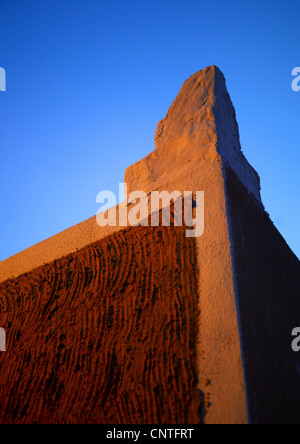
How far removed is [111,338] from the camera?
1.62 metres

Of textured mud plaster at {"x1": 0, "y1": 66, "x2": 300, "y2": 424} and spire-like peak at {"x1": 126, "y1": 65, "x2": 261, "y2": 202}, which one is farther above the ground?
spire-like peak at {"x1": 126, "y1": 65, "x2": 261, "y2": 202}

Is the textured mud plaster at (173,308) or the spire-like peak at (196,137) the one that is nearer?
the textured mud plaster at (173,308)

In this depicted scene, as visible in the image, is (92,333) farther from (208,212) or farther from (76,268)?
(208,212)

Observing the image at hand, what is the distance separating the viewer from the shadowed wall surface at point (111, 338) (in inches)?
53.6

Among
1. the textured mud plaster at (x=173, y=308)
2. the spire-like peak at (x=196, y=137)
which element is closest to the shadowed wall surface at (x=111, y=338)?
the textured mud plaster at (x=173, y=308)

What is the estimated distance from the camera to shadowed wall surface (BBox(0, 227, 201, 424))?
136 centimetres

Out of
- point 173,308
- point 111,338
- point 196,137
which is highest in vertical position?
point 196,137

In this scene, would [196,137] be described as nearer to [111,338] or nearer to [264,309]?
[264,309]

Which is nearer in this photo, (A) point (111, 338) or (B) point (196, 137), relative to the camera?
(A) point (111, 338)

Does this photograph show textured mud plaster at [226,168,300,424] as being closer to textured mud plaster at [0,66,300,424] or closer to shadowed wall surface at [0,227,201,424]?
textured mud plaster at [0,66,300,424]

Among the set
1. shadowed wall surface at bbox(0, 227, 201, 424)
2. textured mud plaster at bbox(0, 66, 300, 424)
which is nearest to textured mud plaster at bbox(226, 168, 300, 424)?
textured mud plaster at bbox(0, 66, 300, 424)

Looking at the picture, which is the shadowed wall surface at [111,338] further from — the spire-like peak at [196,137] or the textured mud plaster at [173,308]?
the spire-like peak at [196,137]

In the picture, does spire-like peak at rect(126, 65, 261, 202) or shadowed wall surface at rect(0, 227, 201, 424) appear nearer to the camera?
shadowed wall surface at rect(0, 227, 201, 424)

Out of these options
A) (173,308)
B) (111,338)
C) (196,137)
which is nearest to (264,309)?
(173,308)
